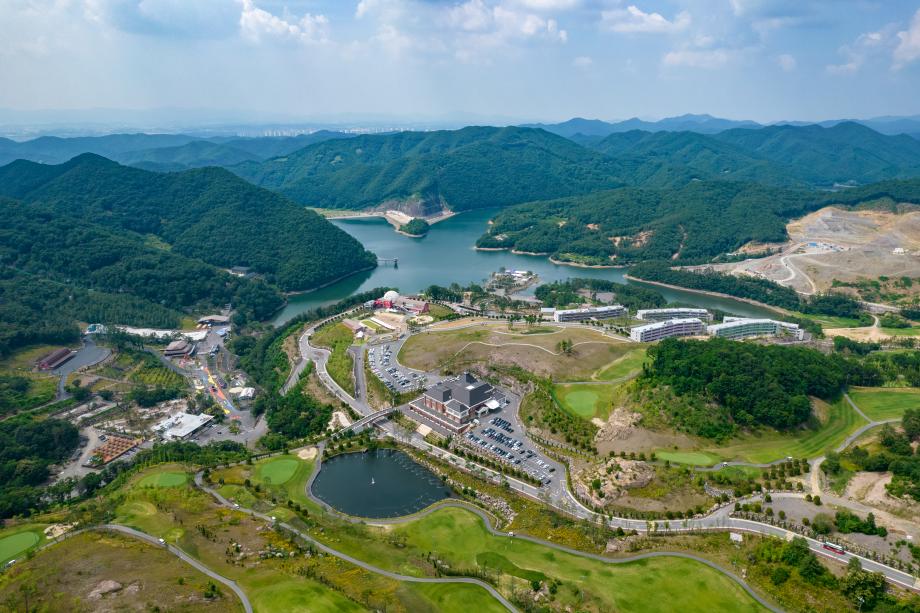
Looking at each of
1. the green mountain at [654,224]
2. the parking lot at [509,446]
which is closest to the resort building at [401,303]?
the parking lot at [509,446]

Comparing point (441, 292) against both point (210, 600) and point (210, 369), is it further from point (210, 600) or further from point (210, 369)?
point (210, 600)

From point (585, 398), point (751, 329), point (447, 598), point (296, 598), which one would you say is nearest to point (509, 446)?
point (585, 398)

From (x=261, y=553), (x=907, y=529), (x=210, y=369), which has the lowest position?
(x=210, y=369)

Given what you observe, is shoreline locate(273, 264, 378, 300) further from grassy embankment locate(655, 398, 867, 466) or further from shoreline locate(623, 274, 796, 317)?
grassy embankment locate(655, 398, 867, 466)

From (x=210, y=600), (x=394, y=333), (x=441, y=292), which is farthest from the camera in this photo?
(x=441, y=292)

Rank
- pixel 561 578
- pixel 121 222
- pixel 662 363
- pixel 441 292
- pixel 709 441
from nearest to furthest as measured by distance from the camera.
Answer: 1. pixel 561 578
2. pixel 709 441
3. pixel 662 363
4. pixel 441 292
5. pixel 121 222

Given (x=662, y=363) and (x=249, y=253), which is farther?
(x=249, y=253)

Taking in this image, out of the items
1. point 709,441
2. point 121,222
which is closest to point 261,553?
point 709,441
